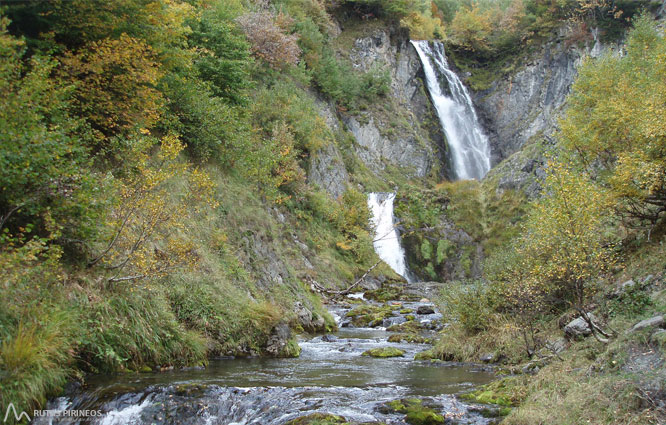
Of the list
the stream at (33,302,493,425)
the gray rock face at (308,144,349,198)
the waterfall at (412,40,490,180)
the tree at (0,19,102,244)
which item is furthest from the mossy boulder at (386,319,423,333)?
the waterfall at (412,40,490,180)

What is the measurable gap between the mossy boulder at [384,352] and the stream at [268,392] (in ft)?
3.23

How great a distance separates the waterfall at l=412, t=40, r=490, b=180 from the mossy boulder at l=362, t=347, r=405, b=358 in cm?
3203

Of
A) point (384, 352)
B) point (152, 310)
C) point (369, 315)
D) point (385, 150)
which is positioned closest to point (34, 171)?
point (152, 310)

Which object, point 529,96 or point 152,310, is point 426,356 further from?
point 529,96

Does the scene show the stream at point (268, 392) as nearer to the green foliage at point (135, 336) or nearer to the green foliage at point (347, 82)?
the green foliage at point (135, 336)

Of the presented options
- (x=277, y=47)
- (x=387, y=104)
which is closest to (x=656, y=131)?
(x=277, y=47)

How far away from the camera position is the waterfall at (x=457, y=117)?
41.8m

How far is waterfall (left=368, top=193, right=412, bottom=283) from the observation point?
29984 millimetres

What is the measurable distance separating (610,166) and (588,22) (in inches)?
1230

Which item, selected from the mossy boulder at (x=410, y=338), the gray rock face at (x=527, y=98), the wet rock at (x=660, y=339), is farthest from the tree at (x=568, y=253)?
the gray rock face at (x=527, y=98)

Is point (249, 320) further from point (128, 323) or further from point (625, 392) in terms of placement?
point (625, 392)

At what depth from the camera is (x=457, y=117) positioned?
43875 mm

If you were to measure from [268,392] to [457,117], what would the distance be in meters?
41.1

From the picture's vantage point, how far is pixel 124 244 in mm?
8648
